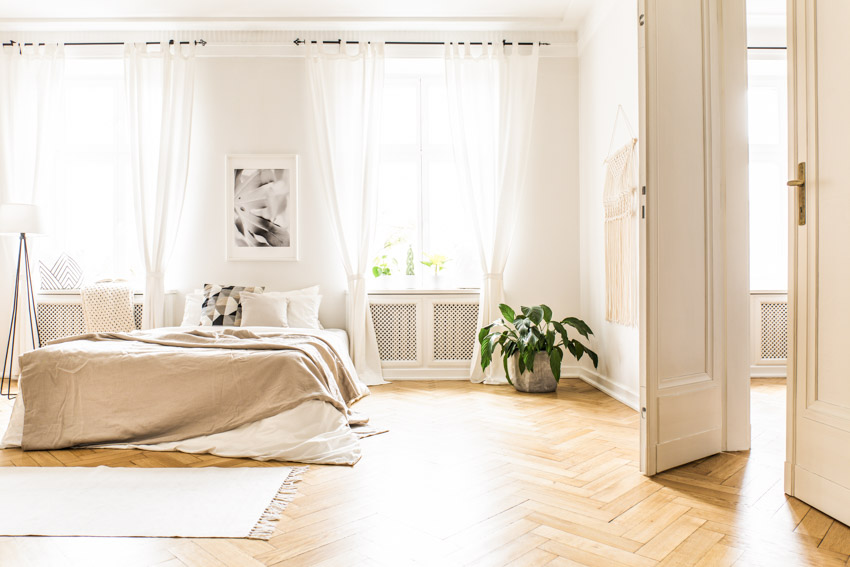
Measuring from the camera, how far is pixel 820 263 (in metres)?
1.98

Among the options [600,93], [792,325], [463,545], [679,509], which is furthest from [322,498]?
[600,93]

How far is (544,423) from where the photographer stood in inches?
128

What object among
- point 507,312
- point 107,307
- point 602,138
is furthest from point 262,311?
point 602,138

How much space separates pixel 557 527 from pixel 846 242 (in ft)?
4.49

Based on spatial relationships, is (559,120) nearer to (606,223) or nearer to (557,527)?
(606,223)

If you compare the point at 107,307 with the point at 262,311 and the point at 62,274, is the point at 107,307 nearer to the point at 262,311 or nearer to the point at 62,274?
the point at 62,274

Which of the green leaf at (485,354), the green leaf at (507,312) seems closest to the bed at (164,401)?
the green leaf at (485,354)

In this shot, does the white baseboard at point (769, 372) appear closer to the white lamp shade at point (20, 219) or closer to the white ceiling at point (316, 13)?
the white ceiling at point (316, 13)

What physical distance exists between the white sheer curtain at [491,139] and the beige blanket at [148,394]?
7.26 feet

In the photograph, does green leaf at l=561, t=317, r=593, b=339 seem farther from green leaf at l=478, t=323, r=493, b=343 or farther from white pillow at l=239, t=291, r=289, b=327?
white pillow at l=239, t=291, r=289, b=327

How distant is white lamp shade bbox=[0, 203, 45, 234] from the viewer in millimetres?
4094

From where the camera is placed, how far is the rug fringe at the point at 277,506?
1.80m

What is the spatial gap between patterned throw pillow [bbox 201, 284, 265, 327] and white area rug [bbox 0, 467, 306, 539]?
1.79 m

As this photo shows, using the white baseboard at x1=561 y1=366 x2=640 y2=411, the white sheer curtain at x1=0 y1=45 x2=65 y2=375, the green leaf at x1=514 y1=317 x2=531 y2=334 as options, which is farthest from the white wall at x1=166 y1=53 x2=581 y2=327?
the white sheer curtain at x1=0 y1=45 x2=65 y2=375
